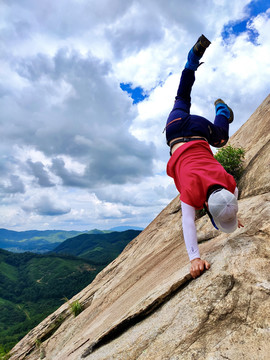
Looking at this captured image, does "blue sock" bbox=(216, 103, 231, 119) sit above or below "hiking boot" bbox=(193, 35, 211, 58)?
below

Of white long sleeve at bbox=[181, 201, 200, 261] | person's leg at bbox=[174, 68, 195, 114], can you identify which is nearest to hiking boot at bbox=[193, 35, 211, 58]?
person's leg at bbox=[174, 68, 195, 114]

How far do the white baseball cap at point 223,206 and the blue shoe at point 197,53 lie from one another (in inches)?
141

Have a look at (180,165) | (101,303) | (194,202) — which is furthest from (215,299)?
(101,303)

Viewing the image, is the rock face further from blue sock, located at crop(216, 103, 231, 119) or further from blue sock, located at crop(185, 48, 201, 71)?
blue sock, located at crop(185, 48, 201, 71)

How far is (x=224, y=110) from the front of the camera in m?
6.46

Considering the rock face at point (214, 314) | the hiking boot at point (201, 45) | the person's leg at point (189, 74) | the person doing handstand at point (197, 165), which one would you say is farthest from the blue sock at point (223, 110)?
the rock face at point (214, 314)

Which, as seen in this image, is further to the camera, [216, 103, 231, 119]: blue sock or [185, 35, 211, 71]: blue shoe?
[216, 103, 231, 119]: blue sock

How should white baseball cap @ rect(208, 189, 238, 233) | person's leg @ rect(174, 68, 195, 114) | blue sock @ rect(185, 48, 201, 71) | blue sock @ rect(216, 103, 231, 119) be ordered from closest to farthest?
white baseball cap @ rect(208, 189, 238, 233) → blue sock @ rect(185, 48, 201, 71) → person's leg @ rect(174, 68, 195, 114) → blue sock @ rect(216, 103, 231, 119)

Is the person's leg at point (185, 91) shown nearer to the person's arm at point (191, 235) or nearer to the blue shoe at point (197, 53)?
the blue shoe at point (197, 53)

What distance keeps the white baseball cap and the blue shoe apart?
11.7ft

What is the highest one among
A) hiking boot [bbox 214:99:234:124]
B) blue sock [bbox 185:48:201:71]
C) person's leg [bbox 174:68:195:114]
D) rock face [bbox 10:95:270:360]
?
blue sock [bbox 185:48:201:71]

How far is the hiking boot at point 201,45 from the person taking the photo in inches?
220

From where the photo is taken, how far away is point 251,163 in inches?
371

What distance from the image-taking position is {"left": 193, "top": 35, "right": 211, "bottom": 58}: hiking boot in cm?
559
